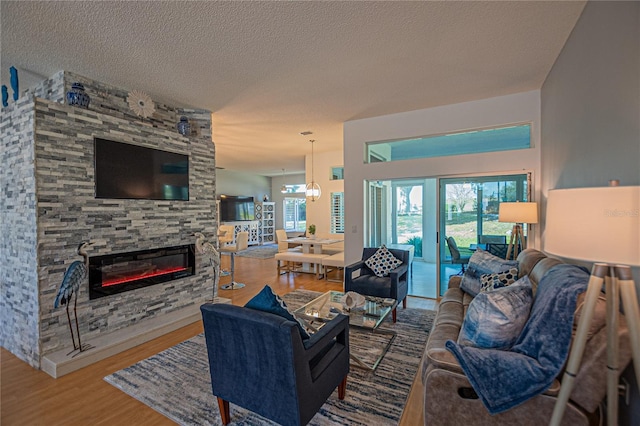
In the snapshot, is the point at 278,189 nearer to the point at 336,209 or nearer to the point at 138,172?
the point at 336,209

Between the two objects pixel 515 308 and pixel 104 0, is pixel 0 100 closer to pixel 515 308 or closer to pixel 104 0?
pixel 104 0

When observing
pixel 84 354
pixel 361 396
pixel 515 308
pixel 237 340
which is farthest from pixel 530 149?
pixel 84 354

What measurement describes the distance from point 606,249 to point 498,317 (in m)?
0.75

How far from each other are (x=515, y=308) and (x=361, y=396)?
4.27 feet

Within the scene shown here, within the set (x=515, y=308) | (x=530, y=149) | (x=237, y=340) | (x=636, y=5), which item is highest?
(x=636, y=5)

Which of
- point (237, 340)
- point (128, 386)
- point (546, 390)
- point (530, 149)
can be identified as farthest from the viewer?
point (530, 149)

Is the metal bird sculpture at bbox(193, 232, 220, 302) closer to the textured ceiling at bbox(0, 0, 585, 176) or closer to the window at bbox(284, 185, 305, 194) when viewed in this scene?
the textured ceiling at bbox(0, 0, 585, 176)

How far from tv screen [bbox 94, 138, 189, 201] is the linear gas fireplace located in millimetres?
700

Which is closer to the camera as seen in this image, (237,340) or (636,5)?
(636,5)

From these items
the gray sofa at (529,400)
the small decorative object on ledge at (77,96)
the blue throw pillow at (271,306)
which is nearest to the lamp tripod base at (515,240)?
the gray sofa at (529,400)

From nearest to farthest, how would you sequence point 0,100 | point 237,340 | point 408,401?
point 237,340, point 408,401, point 0,100

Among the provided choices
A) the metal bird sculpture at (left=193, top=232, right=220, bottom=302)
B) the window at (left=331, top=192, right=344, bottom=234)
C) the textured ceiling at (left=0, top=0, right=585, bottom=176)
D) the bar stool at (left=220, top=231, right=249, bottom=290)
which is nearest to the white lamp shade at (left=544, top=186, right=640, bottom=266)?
the textured ceiling at (left=0, top=0, right=585, bottom=176)

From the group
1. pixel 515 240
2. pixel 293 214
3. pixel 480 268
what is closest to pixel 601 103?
pixel 480 268

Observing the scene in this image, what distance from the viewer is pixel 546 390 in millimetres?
1433
